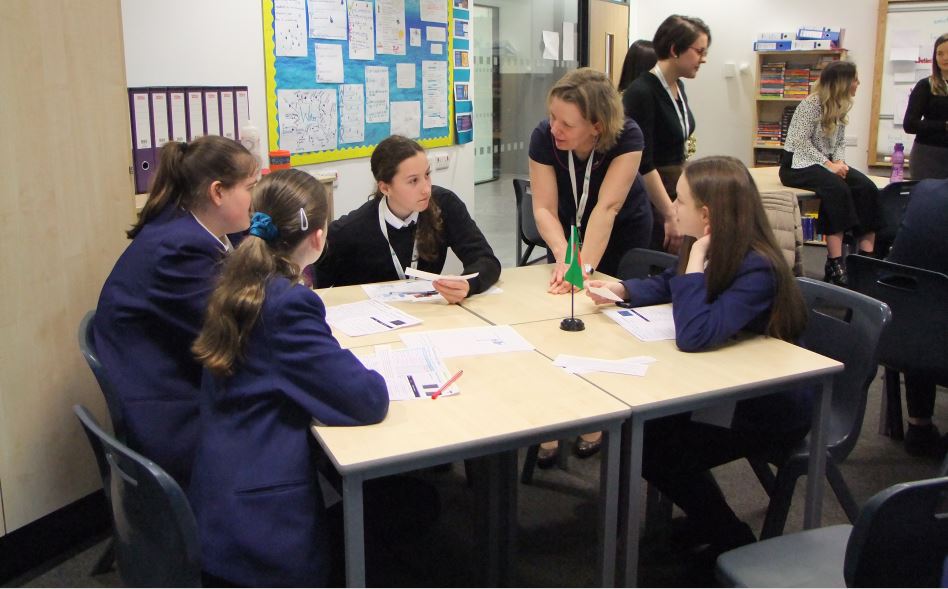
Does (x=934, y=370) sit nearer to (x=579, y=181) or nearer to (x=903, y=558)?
(x=579, y=181)

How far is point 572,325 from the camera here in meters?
2.27

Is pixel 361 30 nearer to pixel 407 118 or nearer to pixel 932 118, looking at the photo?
pixel 407 118

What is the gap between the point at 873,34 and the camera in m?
6.86

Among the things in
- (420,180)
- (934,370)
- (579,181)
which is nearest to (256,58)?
(420,180)

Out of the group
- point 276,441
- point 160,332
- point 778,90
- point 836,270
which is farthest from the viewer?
point 778,90

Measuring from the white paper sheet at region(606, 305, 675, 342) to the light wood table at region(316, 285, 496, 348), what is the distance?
15.2 inches

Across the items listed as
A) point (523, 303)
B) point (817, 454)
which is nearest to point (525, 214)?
point (523, 303)

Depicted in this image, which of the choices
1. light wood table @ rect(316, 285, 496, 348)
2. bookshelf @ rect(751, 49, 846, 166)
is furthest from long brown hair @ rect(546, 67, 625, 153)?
bookshelf @ rect(751, 49, 846, 166)

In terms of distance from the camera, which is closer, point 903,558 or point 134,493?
point 903,558

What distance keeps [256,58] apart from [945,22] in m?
5.52

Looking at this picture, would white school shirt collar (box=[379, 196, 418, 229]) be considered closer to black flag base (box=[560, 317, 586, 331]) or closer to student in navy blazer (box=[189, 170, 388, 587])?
black flag base (box=[560, 317, 586, 331])

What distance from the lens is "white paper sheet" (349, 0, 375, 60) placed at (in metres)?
4.22

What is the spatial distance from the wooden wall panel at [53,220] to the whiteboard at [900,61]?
6.15 metres

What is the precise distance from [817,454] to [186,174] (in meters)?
1.72
